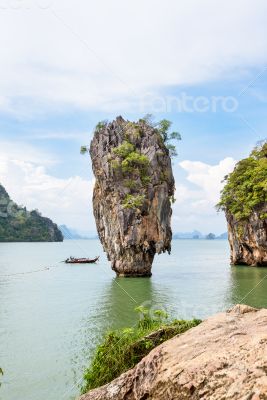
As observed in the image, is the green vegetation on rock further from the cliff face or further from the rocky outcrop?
the cliff face

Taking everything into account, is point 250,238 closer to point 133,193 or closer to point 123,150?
point 133,193

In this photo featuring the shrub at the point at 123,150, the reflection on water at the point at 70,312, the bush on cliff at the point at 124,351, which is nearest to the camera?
the bush on cliff at the point at 124,351

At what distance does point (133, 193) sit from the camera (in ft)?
121

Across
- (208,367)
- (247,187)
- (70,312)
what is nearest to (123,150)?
(247,187)

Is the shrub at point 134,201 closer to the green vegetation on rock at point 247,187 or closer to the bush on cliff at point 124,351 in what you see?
the green vegetation on rock at point 247,187

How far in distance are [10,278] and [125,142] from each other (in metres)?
20.2

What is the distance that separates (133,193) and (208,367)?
33123 millimetres

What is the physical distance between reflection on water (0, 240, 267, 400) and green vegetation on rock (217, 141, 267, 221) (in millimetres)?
7205

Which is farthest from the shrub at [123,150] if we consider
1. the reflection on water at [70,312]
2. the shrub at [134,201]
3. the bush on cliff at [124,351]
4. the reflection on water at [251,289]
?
the bush on cliff at [124,351]

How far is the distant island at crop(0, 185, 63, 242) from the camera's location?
138 meters

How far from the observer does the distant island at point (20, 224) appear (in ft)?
454

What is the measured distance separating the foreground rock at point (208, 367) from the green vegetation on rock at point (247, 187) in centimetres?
3551

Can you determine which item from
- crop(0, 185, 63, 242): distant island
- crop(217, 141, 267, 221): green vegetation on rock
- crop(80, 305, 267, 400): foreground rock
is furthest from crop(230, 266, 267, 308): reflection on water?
crop(0, 185, 63, 242): distant island

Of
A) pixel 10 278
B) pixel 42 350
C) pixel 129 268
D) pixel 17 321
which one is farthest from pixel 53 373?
pixel 10 278
